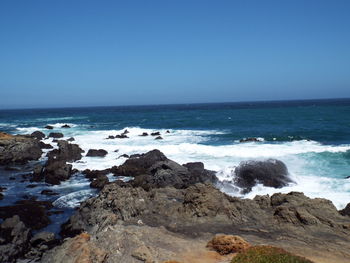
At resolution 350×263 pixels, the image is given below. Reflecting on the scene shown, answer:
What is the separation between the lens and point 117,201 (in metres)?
17.0

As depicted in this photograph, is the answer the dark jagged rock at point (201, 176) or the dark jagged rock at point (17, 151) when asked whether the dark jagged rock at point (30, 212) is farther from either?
the dark jagged rock at point (17, 151)

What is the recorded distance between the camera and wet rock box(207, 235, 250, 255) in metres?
11.9

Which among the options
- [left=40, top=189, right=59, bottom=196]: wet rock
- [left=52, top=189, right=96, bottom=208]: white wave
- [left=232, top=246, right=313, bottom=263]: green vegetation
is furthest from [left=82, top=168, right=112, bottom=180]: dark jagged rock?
[left=232, top=246, right=313, bottom=263]: green vegetation

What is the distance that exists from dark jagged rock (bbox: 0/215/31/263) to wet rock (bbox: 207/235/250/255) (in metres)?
8.99

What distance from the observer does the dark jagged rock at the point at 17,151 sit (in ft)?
125

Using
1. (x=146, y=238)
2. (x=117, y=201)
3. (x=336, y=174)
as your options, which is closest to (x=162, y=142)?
(x=336, y=174)

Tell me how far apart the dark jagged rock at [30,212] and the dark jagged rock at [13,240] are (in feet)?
5.69

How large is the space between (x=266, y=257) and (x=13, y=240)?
11747 mm

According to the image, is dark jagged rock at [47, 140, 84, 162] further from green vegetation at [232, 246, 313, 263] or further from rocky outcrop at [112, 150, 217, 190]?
green vegetation at [232, 246, 313, 263]

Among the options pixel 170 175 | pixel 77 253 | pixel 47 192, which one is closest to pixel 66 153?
pixel 47 192

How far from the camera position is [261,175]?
83.2 feet

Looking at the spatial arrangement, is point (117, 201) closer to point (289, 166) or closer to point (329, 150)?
point (289, 166)

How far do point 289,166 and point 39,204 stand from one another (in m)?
21.1

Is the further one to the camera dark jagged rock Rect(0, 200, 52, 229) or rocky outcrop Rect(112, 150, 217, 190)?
rocky outcrop Rect(112, 150, 217, 190)
